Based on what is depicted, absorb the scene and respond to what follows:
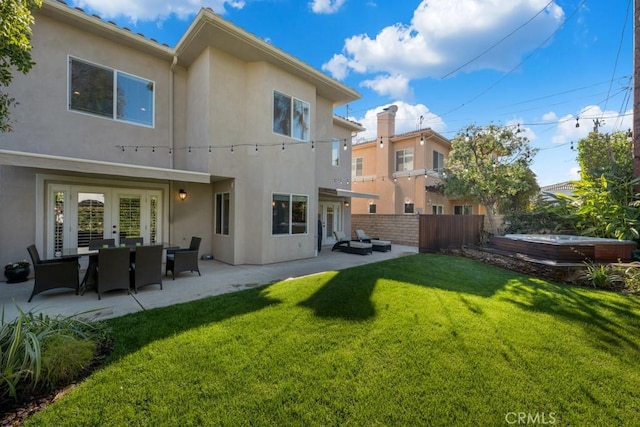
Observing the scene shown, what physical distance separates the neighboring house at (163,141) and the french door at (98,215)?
32 millimetres

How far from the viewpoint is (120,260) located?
6.23m

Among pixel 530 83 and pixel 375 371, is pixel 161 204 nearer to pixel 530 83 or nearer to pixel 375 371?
pixel 375 371

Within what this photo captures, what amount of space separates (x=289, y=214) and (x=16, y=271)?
25.9ft

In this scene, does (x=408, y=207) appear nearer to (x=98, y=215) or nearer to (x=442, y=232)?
(x=442, y=232)

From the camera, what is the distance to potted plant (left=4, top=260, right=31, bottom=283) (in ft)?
23.1

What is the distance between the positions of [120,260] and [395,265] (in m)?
7.73

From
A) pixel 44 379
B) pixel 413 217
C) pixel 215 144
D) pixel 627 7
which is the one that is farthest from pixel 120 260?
pixel 627 7

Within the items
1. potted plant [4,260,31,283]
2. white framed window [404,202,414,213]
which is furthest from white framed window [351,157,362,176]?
potted plant [4,260,31,283]

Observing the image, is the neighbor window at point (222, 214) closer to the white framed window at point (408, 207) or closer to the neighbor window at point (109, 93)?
the neighbor window at point (109, 93)

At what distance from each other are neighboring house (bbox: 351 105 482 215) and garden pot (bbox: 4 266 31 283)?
17.9m

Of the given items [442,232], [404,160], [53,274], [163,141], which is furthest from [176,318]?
[404,160]

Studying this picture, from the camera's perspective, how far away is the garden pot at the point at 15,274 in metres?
7.05

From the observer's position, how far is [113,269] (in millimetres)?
6145

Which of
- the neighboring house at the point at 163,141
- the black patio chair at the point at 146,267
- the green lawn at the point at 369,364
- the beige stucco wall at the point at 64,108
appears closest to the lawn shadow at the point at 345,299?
the green lawn at the point at 369,364
